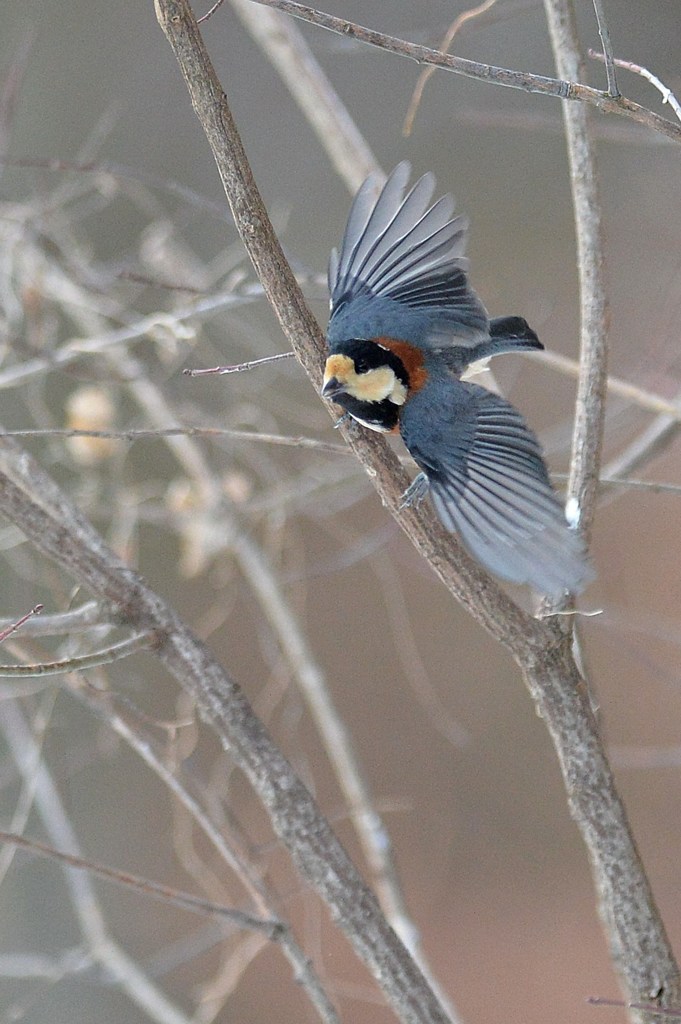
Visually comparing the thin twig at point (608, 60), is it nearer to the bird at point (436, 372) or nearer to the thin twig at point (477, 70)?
the thin twig at point (477, 70)

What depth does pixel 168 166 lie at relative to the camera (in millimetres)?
3088

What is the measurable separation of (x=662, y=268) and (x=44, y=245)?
81.8 inches

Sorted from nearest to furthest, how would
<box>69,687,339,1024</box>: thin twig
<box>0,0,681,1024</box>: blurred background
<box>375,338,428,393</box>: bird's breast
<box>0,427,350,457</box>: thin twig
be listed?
<box>0,427,350,457</box>: thin twig → <box>69,687,339,1024</box>: thin twig → <box>375,338,428,393</box>: bird's breast → <box>0,0,681,1024</box>: blurred background

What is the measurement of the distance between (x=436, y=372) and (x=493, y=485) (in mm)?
198

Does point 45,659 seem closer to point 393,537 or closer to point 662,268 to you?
point 393,537

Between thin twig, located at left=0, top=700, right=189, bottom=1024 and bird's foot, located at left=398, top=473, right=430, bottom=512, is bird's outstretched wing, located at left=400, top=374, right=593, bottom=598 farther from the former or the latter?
thin twig, located at left=0, top=700, right=189, bottom=1024

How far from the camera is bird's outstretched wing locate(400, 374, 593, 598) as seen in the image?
751 mm

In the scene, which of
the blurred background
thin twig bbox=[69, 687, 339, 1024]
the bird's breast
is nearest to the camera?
thin twig bbox=[69, 687, 339, 1024]

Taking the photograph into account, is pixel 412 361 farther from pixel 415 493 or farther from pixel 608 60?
pixel 608 60

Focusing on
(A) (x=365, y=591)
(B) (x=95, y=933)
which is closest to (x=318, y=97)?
(B) (x=95, y=933)

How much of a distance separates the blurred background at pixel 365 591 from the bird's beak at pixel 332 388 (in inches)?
46.7

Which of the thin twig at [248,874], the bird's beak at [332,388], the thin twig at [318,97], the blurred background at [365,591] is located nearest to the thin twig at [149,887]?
the thin twig at [248,874]

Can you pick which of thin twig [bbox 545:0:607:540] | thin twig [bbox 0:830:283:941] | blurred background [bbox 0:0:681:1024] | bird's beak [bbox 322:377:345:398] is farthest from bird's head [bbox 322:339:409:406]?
blurred background [bbox 0:0:681:1024]

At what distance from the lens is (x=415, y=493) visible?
33.9 inches
